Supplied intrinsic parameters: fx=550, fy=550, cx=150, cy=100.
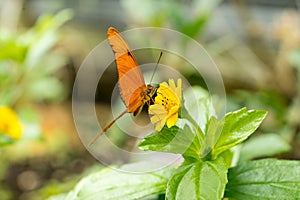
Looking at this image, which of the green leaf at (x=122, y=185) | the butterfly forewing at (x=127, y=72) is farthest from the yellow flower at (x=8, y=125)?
the butterfly forewing at (x=127, y=72)

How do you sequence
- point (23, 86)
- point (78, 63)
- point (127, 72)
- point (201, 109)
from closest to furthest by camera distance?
1. point (127, 72)
2. point (201, 109)
3. point (23, 86)
4. point (78, 63)

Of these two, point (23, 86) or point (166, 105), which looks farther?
point (23, 86)

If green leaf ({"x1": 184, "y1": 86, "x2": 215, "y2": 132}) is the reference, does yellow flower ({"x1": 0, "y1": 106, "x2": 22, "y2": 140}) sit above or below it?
below

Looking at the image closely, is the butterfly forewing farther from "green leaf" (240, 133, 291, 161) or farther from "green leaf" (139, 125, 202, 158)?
"green leaf" (240, 133, 291, 161)

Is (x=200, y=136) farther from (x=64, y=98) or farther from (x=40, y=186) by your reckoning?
(x=64, y=98)

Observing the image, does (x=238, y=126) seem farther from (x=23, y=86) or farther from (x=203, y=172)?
(x=23, y=86)

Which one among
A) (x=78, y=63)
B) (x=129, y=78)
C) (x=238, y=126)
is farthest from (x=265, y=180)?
(x=78, y=63)

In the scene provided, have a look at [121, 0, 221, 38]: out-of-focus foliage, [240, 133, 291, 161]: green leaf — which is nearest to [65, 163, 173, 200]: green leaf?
[240, 133, 291, 161]: green leaf
